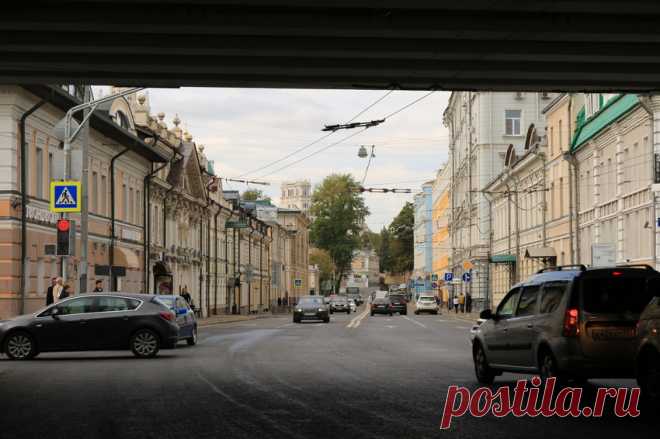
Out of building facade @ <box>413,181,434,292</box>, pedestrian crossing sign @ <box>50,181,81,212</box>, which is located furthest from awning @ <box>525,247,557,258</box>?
building facade @ <box>413,181,434,292</box>

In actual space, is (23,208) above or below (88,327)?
above

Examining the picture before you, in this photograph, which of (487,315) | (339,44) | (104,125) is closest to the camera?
(339,44)

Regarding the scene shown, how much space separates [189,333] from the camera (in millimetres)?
30625

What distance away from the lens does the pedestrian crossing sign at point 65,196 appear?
30844 millimetres

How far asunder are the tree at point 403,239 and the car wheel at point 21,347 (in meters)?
144

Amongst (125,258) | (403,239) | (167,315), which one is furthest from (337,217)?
(167,315)

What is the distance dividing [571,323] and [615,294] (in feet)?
2.47

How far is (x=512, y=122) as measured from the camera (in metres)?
87.9

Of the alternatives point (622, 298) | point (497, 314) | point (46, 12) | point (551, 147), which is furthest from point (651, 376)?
point (551, 147)

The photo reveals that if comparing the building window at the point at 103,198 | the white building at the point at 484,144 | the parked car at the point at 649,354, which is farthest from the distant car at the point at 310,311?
the parked car at the point at 649,354

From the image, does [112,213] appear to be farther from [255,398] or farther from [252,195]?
[252,195]

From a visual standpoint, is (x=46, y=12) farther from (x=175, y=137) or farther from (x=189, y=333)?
(x=175, y=137)

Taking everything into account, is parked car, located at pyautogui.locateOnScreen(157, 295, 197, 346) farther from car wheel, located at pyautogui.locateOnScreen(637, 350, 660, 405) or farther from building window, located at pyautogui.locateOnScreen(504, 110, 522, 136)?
building window, located at pyautogui.locateOnScreen(504, 110, 522, 136)

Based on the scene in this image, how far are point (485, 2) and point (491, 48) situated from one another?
9.86 ft
